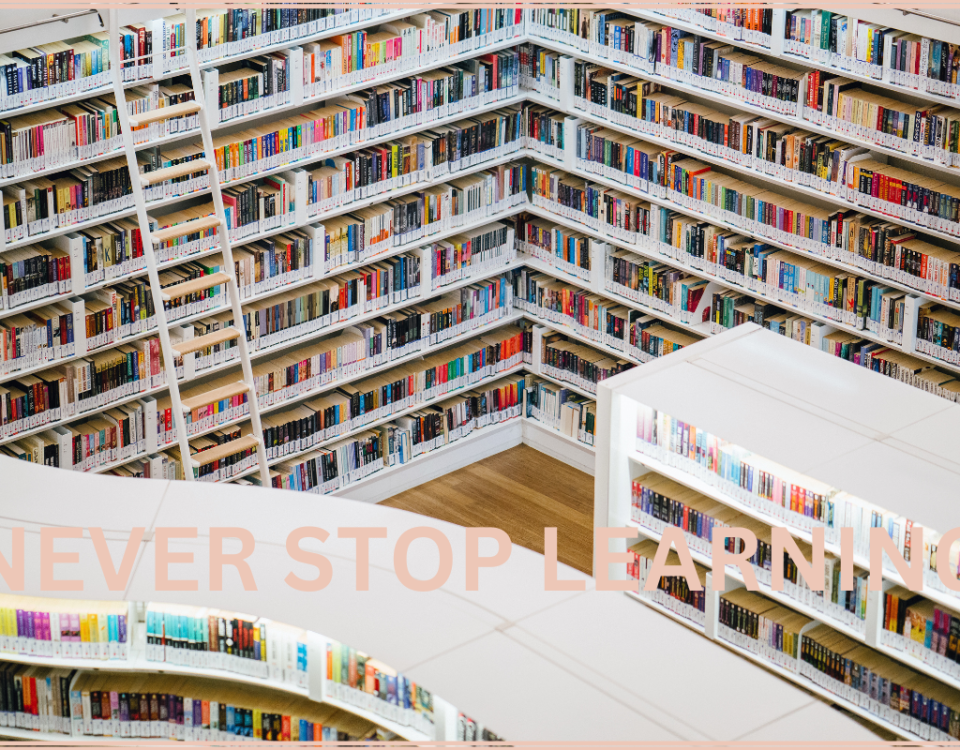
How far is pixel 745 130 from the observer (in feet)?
26.5

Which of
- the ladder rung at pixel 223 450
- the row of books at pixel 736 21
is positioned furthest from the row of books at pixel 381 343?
the row of books at pixel 736 21

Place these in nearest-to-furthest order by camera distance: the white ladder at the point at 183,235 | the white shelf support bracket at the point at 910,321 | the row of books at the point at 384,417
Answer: the white ladder at the point at 183,235, the white shelf support bracket at the point at 910,321, the row of books at the point at 384,417

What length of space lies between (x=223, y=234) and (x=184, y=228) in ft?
0.86

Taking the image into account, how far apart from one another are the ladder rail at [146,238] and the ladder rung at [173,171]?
0.16 feet

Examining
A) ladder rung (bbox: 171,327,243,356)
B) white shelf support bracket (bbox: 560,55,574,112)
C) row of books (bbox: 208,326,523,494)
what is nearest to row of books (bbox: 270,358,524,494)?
row of books (bbox: 208,326,523,494)

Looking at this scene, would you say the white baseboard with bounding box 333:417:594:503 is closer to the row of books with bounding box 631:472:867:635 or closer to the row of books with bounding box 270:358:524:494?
the row of books with bounding box 270:358:524:494

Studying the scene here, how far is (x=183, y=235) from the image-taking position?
7.75 metres

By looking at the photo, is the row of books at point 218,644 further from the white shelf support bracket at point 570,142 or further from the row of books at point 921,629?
the white shelf support bracket at point 570,142

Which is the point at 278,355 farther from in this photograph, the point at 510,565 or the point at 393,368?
the point at 510,565

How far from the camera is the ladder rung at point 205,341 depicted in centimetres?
743

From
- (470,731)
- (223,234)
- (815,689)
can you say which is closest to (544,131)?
(223,234)

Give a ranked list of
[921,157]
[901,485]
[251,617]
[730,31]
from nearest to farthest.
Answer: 1. [251,617]
2. [901,485]
3. [921,157]
4. [730,31]

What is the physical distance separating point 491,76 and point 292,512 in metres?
4.09

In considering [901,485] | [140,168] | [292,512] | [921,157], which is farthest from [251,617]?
[921,157]
